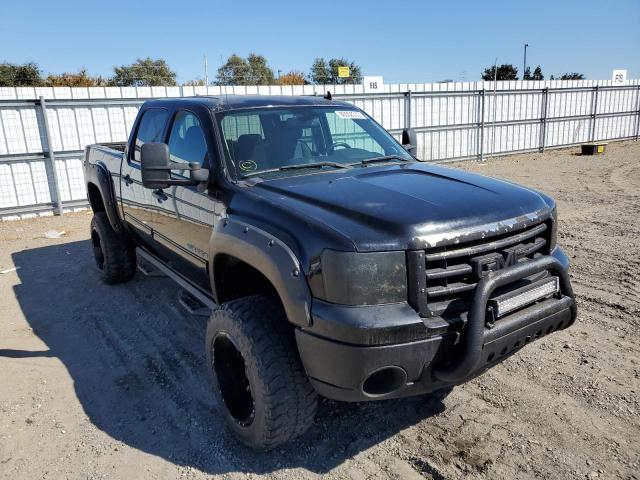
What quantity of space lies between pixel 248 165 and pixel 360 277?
1425 mm

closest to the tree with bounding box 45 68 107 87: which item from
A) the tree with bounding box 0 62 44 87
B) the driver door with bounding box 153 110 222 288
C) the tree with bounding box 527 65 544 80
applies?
the tree with bounding box 0 62 44 87

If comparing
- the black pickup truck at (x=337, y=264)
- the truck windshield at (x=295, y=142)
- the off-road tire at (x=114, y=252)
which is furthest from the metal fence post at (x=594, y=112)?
the off-road tire at (x=114, y=252)

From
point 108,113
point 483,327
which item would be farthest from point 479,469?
point 108,113

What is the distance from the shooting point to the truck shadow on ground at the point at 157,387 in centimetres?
287

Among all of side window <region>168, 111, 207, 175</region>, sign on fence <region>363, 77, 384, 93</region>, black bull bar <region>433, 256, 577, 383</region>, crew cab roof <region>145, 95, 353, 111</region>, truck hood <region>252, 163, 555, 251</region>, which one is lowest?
black bull bar <region>433, 256, 577, 383</region>

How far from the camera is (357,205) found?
8.37 feet

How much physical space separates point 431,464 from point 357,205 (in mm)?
1454

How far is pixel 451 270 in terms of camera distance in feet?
7.73

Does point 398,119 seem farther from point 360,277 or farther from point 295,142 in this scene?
point 360,277

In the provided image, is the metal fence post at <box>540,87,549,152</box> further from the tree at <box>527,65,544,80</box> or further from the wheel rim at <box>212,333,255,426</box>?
the tree at <box>527,65,544,80</box>

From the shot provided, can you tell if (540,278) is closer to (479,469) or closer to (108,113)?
(479,469)

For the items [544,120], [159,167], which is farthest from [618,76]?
[159,167]

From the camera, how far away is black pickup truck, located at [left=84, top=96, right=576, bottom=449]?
2244mm

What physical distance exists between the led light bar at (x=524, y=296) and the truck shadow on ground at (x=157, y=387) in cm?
104
